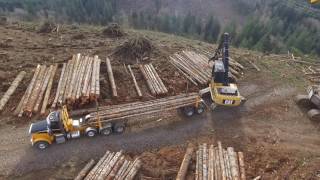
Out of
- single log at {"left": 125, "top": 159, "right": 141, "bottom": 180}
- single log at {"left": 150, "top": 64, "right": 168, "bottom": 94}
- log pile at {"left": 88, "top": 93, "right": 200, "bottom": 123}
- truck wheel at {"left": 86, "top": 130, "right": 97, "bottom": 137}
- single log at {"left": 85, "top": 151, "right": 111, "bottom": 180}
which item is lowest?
single log at {"left": 125, "top": 159, "right": 141, "bottom": 180}

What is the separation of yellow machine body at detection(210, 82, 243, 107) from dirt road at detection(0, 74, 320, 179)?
778 millimetres

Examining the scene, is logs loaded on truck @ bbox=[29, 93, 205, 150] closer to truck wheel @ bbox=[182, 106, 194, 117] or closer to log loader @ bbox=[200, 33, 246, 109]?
truck wheel @ bbox=[182, 106, 194, 117]

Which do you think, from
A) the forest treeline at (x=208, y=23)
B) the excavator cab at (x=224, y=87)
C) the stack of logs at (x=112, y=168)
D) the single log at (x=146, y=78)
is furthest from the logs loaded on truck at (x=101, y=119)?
the forest treeline at (x=208, y=23)

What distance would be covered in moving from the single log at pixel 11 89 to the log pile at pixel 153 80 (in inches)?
367

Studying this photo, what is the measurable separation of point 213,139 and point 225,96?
132 inches

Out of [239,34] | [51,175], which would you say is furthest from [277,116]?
[239,34]

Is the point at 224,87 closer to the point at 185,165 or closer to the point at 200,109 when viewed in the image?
the point at 200,109

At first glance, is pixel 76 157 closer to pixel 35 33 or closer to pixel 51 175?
pixel 51 175

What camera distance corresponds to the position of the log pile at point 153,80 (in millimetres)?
24016

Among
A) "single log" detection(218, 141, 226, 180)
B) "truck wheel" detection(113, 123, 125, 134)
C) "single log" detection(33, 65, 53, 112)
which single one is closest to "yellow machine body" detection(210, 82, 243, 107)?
"single log" detection(218, 141, 226, 180)

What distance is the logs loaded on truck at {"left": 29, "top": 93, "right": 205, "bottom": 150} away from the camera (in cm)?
1861

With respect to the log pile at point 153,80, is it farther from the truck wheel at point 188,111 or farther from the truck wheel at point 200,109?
the truck wheel at point 200,109

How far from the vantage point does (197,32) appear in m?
59.0

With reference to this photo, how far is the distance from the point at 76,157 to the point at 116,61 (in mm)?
12006
